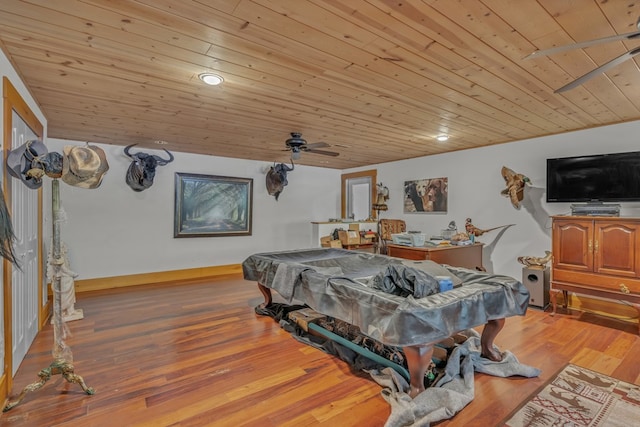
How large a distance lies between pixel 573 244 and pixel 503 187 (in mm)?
1344

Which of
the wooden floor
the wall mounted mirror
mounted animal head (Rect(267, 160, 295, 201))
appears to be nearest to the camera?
the wooden floor

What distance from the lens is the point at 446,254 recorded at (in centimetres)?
421

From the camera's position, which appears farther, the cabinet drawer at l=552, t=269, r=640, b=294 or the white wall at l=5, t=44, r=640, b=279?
the white wall at l=5, t=44, r=640, b=279

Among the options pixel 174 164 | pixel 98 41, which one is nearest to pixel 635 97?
pixel 98 41

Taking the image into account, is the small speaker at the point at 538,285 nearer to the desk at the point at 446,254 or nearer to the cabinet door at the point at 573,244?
the cabinet door at the point at 573,244

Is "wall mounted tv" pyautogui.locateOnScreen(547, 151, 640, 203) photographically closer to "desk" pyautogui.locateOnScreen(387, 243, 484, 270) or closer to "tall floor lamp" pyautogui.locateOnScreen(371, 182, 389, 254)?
"desk" pyautogui.locateOnScreen(387, 243, 484, 270)

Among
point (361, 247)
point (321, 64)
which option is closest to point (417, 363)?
point (321, 64)

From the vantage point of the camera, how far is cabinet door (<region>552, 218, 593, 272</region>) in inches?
142

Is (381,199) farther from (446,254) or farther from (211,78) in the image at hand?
(211,78)

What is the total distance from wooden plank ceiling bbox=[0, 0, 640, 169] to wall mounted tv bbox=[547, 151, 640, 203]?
467 millimetres

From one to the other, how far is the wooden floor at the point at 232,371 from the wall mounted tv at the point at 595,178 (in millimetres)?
1456

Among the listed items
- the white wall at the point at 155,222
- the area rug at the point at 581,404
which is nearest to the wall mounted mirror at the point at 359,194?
the white wall at the point at 155,222

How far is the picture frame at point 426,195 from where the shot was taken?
5601 millimetres

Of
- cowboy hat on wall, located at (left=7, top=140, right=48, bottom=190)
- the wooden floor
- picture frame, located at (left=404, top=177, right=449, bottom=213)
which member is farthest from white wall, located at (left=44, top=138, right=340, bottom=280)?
cowboy hat on wall, located at (left=7, top=140, right=48, bottom=190)
